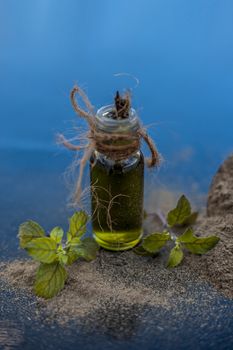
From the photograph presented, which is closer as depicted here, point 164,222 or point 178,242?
point 178,242

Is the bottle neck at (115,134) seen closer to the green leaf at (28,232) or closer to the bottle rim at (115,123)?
the bottle rim at (115,123)

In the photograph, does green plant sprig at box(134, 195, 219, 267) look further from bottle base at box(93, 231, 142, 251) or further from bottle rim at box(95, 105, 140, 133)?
bottle rim at box(95, 105, 140, 133)

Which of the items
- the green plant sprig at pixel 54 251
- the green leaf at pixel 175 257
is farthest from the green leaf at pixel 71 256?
the green leaf at pixel 175 257

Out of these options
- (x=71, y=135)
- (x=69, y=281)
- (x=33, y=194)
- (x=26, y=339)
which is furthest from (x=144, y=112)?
(x=26, y=339)

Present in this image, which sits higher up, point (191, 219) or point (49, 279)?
point (191, 219)

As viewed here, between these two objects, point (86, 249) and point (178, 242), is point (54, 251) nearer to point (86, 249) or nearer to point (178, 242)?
point (86, 249)

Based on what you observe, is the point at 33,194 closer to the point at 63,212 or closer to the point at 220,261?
the point at 63,212

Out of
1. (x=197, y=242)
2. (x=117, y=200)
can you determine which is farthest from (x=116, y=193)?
(x=197, y=242)
